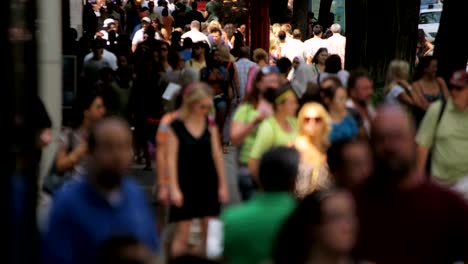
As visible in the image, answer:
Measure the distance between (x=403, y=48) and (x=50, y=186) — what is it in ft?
45.0

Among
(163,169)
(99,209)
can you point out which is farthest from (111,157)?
(163,169)

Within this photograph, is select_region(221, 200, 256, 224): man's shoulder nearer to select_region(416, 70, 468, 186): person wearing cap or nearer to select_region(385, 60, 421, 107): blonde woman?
select_region(416, 70, 468, 186): person wearing cap

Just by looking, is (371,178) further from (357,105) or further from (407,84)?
(407,84)

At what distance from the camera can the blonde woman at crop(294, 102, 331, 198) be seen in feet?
35.4

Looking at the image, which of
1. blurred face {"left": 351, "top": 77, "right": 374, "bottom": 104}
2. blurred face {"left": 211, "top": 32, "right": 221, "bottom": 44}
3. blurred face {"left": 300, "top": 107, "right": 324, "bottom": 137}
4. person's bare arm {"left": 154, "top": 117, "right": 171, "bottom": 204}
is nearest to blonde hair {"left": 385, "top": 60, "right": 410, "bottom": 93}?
blurred face {"left": 351, "top": 77, "right": 374, "bottom": 104}

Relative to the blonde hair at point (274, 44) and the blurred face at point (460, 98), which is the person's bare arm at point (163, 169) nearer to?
the blurred face at point (460, 98)

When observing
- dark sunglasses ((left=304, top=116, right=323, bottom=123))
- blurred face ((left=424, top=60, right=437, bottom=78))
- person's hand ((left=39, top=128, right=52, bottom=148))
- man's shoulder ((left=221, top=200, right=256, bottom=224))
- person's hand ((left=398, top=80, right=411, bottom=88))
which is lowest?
person's hand ((left=39, top=128, right=52, bottom=148))

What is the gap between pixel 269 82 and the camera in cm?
1208

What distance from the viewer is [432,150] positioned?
11.0m

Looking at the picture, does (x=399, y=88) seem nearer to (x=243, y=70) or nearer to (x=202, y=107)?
(x=202, y=107)

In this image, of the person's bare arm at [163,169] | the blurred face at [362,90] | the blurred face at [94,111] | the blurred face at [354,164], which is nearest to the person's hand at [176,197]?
the person's bare arm at [163,169]

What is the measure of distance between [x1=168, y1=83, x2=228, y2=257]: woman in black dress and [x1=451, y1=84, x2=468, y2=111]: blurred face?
1919mm

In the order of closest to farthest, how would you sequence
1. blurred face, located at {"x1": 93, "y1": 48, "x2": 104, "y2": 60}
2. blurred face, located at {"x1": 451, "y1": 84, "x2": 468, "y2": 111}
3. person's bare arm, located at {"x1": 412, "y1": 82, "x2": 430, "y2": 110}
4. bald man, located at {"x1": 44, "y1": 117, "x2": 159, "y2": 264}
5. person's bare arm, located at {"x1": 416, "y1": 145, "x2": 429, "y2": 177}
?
bald man, located at {"x1": 44, "y1": 117, "x2": 159, "y2": 264}, person's bare arm, located at {"x1": 416, "y1": 145, "x2": 429, "y2": 177}, blurred face, located at {"x1": 451, "y1": 84, "x2": 468, "y2": 111}, person's bare arm, located at {"x1": 412, "y1": 82, "x2": 430, "y2": 110}, blurred face, located at {"x1": 93, "y1": 48, "x2": 104, "y2": 60}

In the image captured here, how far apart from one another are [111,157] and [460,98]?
5.42m
